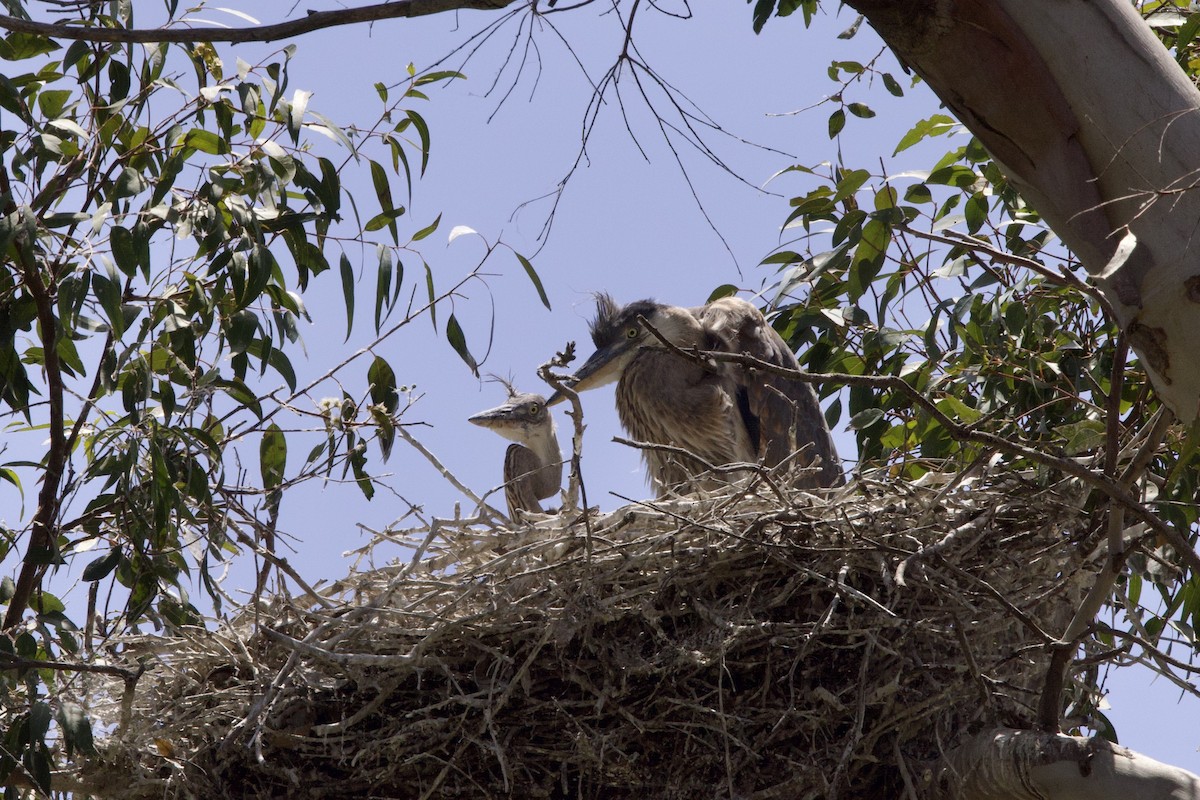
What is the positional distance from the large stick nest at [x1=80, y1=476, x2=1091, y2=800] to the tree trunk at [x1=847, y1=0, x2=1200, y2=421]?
3.32ft

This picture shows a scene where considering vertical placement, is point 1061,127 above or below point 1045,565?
above

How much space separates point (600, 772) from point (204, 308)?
1.47 m

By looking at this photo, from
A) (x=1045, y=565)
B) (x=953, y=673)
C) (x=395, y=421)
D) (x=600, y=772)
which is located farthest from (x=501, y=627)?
(x=1045, y=565)

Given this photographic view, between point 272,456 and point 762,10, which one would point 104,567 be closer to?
point 272,456

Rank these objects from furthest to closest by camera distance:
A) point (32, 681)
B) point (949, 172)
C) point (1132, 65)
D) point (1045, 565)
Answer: point (949, 172)
point (1045, 565)
point (32, 681)
point (1132, 65)

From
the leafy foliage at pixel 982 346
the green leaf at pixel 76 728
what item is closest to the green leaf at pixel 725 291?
the leafy foliage at pixel 982 346

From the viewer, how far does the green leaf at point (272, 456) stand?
3605 mm

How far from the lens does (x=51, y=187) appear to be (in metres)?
2.99

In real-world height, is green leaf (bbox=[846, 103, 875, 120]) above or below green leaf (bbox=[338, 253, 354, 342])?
above

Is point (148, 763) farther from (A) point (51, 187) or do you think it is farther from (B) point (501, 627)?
(A) point (51, 187)

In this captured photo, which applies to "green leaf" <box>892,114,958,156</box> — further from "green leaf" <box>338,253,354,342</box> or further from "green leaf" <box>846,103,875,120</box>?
"green leaf" <box>338,253,354,342</box>

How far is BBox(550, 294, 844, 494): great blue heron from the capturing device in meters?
4.86

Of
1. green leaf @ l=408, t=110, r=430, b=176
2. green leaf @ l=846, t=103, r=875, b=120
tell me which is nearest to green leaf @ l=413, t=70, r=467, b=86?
green leaf @ l=408, t=110, r=430, b=176

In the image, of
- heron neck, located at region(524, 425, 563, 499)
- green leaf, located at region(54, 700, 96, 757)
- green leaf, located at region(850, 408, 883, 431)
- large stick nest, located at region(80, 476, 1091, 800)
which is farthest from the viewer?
heron neck, located at region(524, 425, 563, 499)
